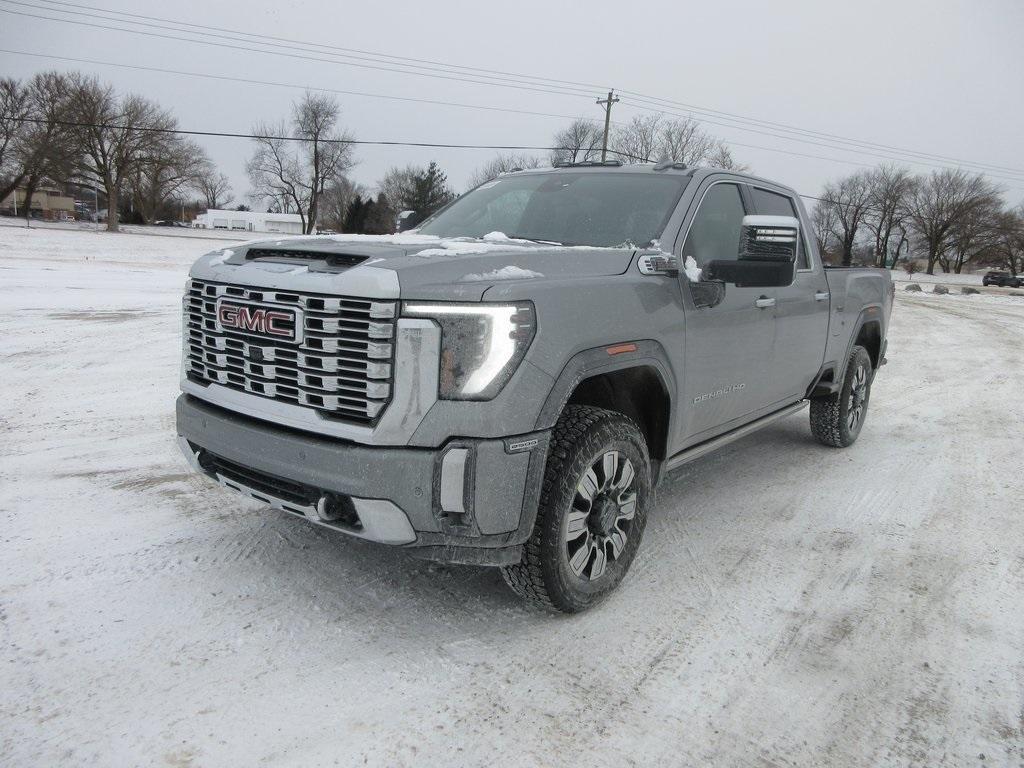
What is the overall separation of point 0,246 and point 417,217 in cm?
2626

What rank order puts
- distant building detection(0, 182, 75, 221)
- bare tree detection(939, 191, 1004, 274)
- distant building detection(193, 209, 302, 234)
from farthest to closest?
distant building detection(193, 209, 302, 234), bare tree detection(939, 191, 1004, 274), distant building detection(0, 182, 75, 221)

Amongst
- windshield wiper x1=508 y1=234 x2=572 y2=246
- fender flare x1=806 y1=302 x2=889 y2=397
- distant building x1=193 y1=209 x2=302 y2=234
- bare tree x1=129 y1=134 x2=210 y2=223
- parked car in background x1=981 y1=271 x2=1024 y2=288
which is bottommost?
fender flare x1=806 y1=302 x2=889 y2=397

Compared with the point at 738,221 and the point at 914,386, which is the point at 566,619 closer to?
the point at 738,221

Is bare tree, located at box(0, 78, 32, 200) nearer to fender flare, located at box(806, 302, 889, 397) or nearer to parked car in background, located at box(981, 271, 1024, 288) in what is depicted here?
fender flare, located at box(806, 302, 889, 397)

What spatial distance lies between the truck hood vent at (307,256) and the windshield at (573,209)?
1.23m

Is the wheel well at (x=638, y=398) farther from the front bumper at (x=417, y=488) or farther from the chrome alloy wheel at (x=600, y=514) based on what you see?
the front bumper at (x=417, y=488)

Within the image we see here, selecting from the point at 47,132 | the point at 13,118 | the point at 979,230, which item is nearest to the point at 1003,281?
the point at 979,230

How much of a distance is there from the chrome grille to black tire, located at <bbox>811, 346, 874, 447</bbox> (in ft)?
13.3

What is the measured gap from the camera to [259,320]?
2.74m

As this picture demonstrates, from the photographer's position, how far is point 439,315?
2461mm

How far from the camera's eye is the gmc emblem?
2.63 metres

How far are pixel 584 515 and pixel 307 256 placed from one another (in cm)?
150

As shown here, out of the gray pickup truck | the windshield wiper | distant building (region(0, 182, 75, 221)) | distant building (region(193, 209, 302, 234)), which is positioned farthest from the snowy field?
distant building (region(193, 209, 302, 234))

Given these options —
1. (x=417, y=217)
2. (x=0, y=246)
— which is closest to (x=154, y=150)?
(x=0, y=246)
